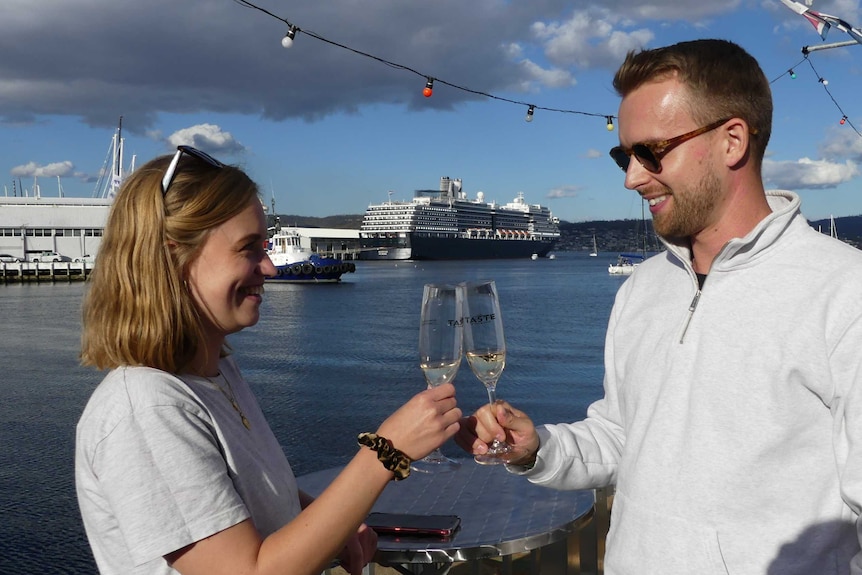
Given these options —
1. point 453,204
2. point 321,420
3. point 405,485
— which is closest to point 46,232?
point 453,204

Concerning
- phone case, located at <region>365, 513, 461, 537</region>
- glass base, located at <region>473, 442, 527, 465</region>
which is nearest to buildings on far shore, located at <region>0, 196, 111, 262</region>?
phone case, located at <region>365, 513, 461, 537</region>

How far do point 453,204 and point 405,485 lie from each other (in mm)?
78886

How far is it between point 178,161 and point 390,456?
61 centimetres

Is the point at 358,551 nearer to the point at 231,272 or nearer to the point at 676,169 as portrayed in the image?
the point at 231,272

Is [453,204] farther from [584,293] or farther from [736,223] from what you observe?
[736,223]

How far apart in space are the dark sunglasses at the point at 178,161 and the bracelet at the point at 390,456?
527 millimetres

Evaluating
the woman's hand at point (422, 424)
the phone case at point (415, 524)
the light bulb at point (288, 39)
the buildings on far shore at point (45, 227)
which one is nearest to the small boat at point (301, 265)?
the buildings on far shore at point (45, 227)

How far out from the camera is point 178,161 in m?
1.31

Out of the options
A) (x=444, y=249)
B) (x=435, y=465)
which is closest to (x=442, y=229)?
(x=444, y=249)

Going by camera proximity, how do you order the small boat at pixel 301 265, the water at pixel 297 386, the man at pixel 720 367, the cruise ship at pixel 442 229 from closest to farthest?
the man at pixel 720 367 < the water at pixel 297 386 < the small boat at pixel 301 265 < the cruise ship at pixel 442 229

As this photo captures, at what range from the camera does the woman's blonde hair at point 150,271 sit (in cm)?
125

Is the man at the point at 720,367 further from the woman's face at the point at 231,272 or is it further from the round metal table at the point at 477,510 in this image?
the woman's face at the point at 231,272

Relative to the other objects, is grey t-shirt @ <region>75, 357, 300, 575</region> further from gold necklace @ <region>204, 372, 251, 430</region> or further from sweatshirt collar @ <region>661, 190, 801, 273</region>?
sweatshirt collar @ <region>661, 190, 801, 273</region>

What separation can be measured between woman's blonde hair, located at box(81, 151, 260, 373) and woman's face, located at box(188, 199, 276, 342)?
0.02 m
